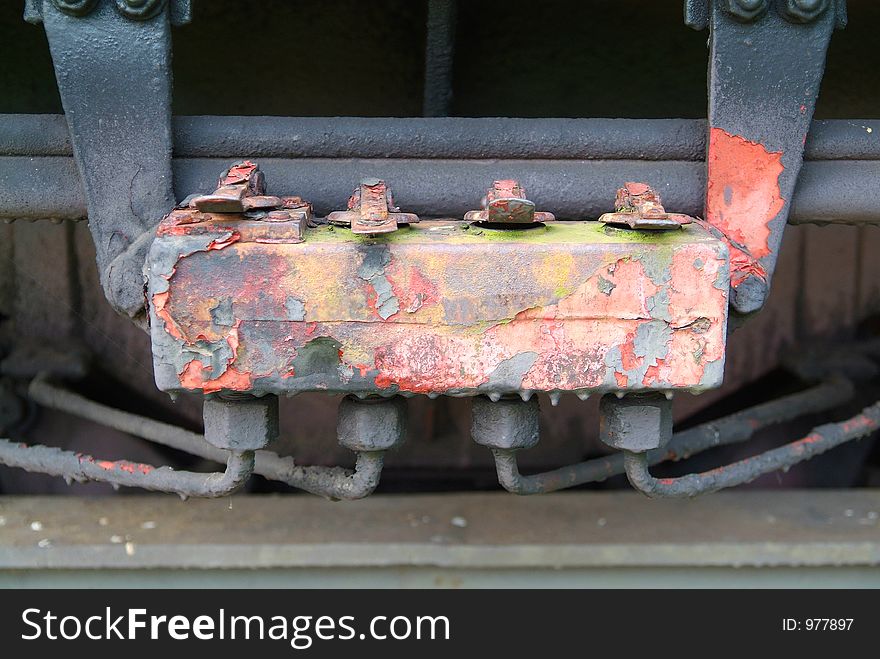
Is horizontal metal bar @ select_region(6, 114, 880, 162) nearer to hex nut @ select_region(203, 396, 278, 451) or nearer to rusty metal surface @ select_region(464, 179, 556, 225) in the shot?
rusty metal surface @ select_region(464, 179, 556, 225)

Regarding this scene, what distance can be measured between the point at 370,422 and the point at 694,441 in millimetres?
704

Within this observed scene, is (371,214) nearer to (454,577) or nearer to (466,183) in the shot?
(466,183)

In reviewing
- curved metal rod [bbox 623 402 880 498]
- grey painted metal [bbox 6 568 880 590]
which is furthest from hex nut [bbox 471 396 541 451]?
grey painted metal [bbox 6 568 880 590]

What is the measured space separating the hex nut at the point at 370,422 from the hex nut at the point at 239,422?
3.5 inches

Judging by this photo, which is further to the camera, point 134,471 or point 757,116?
point 134,471

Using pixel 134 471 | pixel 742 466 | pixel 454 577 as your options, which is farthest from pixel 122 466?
pixel 742 466

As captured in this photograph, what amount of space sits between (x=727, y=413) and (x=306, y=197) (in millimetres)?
1205

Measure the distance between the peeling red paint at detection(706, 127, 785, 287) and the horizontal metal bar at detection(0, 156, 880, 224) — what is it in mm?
43

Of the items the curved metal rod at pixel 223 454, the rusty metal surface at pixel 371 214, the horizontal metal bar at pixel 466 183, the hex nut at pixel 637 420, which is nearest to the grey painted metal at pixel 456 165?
the horizontal metal bar at pixel 466 183

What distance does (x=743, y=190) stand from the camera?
109 cm

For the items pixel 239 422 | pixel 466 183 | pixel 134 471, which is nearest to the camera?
pixel 239 422

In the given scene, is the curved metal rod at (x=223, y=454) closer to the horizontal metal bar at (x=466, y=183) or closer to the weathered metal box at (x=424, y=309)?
the weathered metal box at (x=424, y=309)
